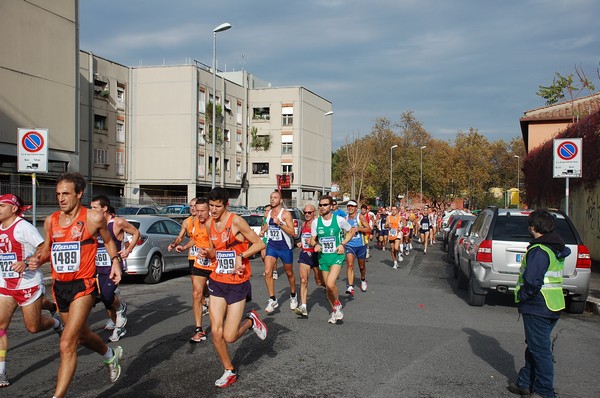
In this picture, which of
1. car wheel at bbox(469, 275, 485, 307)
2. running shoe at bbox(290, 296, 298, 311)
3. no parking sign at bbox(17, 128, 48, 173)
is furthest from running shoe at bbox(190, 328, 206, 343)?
no parking sign at bbox(17, 128, 48, 173)

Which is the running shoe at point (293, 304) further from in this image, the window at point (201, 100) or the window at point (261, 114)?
the window at point (261, 114)

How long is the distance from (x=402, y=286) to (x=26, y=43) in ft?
74.6

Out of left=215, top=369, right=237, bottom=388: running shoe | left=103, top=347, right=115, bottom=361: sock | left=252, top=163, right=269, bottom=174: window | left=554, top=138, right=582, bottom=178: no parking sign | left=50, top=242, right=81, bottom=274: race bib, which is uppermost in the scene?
left=252, top=163, right=269, bottom=174: window

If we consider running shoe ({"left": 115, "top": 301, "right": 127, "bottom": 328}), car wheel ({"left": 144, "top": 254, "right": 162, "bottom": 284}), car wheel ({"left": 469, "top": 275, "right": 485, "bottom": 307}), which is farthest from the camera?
car wheel ({"left": 144, "top": 254, "right": 162, "bottom": 284})

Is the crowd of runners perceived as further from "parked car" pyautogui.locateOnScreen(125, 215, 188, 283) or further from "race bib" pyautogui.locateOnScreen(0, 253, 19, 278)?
"parked car" pyautogui.locateOnScreen(125, 215, 188, 283)

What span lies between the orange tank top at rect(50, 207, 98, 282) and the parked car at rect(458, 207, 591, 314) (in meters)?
7.06

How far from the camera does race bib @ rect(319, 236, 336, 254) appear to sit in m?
8.64

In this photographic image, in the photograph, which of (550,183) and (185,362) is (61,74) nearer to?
(550,183)

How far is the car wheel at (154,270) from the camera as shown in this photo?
502 inches

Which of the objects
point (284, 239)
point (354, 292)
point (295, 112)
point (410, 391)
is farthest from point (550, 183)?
point (295, 112)

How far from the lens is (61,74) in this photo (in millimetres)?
28953

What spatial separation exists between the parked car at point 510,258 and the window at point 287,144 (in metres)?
47.4

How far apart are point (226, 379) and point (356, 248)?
757cm

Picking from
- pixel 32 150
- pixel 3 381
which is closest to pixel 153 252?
pixel 32 150
